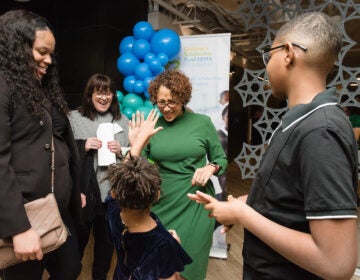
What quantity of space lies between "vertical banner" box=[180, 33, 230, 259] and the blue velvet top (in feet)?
6.64

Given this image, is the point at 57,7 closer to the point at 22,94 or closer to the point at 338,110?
the point at 22,94

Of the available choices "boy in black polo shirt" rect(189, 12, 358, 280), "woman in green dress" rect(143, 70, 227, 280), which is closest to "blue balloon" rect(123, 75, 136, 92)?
"woman in green dress" rect(143, 70, 227, 280)

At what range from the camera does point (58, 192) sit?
4.52ft

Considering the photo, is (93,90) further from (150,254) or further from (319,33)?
(319,33)

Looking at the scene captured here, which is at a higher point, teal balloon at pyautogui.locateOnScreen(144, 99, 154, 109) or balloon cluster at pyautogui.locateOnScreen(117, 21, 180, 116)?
balloon cluster at pyautogui.locateOnScreen(117, 21, 180, 116)

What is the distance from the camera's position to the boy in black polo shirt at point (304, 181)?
667mm

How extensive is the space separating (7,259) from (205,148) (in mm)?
1210

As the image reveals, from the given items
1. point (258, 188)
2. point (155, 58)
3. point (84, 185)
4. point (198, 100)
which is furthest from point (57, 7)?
point (258, 188)

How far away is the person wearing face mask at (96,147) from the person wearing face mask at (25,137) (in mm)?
768

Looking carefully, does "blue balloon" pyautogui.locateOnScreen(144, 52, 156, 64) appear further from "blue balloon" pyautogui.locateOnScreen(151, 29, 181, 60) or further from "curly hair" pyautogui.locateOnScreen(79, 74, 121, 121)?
"curly hair" pyautogui.locateOnScreen(79, 74, 121, 121)

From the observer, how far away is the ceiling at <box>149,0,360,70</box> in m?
2.95

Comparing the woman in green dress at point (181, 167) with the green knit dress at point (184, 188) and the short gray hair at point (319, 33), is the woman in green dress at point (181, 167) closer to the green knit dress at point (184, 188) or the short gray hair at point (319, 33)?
the green knit dress at point (184, 188)

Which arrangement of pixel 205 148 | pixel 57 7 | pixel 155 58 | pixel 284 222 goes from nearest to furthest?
pixel 284 222 < pixel 205 148 < pixel 155 58 < pixel 57 7

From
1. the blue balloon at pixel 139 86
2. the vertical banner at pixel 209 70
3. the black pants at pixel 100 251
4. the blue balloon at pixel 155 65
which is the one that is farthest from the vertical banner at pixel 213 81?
the black pants at pixel 100 251
